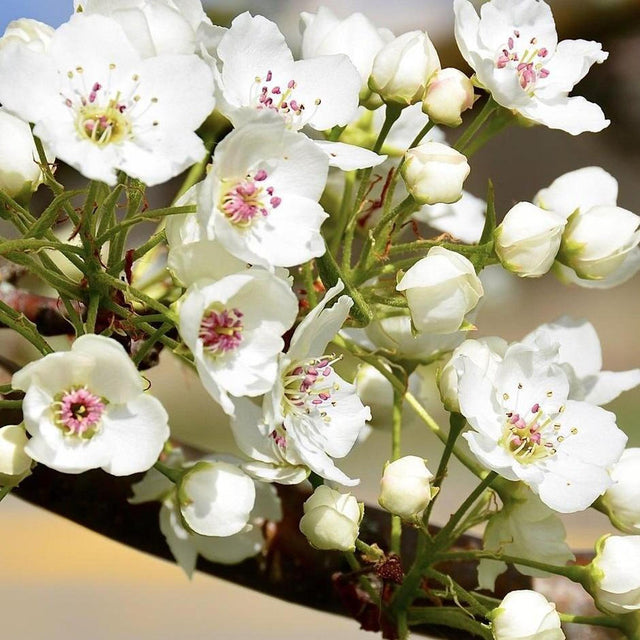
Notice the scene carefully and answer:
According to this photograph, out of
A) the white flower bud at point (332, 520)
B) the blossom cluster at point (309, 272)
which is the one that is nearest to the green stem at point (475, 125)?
the blossom cluster at point (309, 272)

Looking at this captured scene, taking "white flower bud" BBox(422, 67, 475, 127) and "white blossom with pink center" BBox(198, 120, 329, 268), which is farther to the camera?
"white flower bud" BBox(422, 67, 475, 127)

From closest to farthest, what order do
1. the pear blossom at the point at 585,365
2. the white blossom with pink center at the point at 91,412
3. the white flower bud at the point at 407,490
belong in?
the white blossom with pink center at the point at 91,412 → the white flower bud at the point at 407,490 → the pear blossom at the point at 585,365

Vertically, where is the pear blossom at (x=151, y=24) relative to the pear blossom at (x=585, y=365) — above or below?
above

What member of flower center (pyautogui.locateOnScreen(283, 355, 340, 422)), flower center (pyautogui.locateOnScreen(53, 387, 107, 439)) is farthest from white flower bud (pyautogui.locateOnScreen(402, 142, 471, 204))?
flower center (pyautogui.locateOnScreen(53, 387, 107, 439))

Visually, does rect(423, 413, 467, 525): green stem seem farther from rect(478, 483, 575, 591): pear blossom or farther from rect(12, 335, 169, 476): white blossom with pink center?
rect(12, 335, 169, 476): white blossom with pink center

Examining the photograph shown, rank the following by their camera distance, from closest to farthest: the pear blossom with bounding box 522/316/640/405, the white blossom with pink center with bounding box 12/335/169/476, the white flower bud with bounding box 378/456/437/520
Answer: the white blossom with pink center with bounding box 12/335/169/476 < the white flower bud with bounding box 378/456/437/520 < the pear blossom with bounding box 522/316/640/405

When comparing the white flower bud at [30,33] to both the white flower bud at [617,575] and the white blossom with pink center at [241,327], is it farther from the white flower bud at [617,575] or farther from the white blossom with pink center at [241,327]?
the white flower bud at [617,575]
